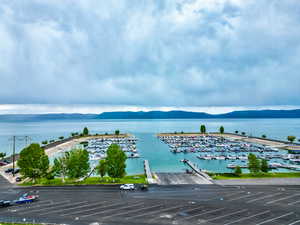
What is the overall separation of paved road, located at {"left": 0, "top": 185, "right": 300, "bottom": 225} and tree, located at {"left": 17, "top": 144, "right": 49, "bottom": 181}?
5.18 meters

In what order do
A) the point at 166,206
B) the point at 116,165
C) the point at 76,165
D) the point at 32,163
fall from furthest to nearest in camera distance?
the point at 116,165 → the point at 76,165 → the point at 32,163 → the point at 166,206

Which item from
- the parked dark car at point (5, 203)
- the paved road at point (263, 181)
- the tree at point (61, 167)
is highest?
the tree at point (61, 167)

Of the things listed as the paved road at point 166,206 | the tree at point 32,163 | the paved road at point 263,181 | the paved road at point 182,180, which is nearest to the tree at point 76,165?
the tree at point 32,163

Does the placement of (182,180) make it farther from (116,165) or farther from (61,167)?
(61,167)

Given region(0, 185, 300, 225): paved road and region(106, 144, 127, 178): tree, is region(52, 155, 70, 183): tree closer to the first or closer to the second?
region(0, 185, 300, 225): paved road

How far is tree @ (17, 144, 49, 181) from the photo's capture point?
4171cm

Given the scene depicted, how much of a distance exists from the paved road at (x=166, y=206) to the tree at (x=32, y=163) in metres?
5.18

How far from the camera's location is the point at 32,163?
42.3m

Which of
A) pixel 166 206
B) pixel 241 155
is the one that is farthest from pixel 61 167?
pixel 241 155

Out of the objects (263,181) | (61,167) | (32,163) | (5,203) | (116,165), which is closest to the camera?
(5,203)

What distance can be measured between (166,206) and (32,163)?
2867cm

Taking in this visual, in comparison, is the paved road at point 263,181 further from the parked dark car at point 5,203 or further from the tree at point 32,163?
the tree at point 32,163

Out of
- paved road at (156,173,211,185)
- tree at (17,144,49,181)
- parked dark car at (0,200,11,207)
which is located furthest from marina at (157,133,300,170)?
parked dark car at (0,200,11,207)

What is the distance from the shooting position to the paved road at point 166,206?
24.2 metres
